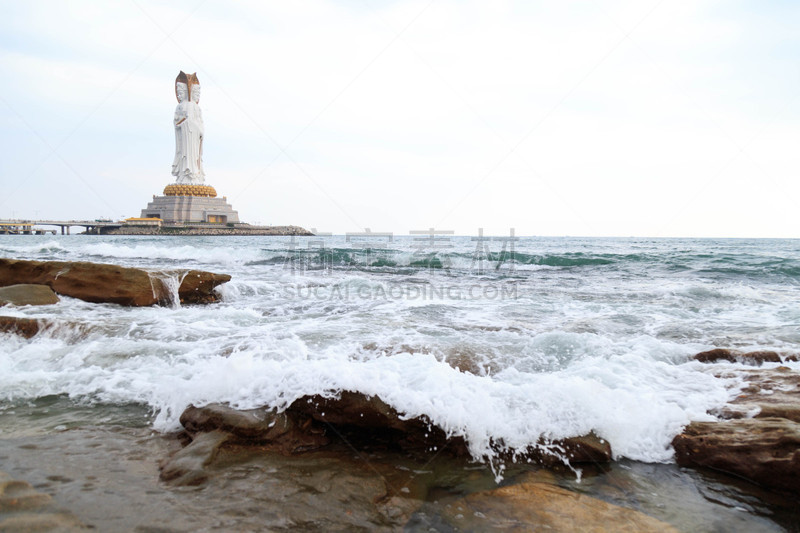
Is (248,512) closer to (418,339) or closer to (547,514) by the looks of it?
A: (547,514)

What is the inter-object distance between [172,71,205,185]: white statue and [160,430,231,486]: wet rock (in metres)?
69.1

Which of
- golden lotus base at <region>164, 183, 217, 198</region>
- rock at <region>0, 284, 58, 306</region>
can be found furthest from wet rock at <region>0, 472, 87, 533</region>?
golden lotus base at <region>164, 183, 217, 198</region>

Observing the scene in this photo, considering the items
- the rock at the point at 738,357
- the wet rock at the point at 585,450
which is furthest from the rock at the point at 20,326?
the rock at the point at 738,357

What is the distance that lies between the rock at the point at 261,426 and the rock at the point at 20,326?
288cm

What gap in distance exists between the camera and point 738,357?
422cm

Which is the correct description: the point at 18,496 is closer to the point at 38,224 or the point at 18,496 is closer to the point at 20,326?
the point at 20,326

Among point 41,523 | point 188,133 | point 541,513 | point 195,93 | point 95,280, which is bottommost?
point 541,513

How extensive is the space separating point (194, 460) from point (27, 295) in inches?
229

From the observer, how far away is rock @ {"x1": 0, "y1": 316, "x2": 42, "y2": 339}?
453 centimetres

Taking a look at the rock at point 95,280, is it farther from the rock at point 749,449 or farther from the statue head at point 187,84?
the statue head at point 187,84

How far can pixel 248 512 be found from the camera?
2053 mm

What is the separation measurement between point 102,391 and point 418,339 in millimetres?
2981

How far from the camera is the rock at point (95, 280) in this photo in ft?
22.6

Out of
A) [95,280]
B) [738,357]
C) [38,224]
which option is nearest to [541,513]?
[738,357]
